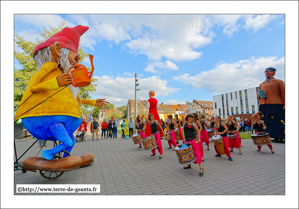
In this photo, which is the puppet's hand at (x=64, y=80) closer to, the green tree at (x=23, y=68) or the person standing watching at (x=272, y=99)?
the person standing watching at (x=272, y=99)

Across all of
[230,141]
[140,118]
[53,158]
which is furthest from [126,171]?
[140,118]

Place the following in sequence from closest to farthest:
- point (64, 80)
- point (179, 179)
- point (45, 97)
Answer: point (64, 80) < point (45, 97) < point (179, 179)

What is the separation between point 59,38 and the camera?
4.04 m

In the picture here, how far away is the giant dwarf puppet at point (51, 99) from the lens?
3506 millimetres

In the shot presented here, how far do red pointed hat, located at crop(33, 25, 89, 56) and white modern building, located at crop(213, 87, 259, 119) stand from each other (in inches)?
1730

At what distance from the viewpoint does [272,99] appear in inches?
196

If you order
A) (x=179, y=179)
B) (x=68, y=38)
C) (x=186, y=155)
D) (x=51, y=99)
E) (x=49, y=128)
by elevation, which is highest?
(x=68, y=38)

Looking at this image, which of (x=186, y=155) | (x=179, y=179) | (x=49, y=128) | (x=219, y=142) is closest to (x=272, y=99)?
(x=219, y=142)

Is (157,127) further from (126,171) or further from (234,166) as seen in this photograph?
(234,166)

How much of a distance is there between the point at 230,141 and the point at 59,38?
7.29m

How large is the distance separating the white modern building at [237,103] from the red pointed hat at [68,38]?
144ft

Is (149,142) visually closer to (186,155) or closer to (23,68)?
(186,155)

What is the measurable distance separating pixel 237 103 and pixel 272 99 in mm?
45192

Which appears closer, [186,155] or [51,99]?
[51,99]
